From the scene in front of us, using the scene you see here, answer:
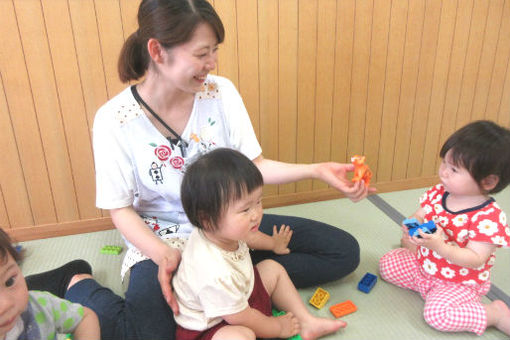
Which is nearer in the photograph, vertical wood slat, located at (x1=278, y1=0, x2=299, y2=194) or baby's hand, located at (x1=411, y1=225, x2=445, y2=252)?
→ baby's hand, located at (x1=411, y1=225, x2=445, y2=252)

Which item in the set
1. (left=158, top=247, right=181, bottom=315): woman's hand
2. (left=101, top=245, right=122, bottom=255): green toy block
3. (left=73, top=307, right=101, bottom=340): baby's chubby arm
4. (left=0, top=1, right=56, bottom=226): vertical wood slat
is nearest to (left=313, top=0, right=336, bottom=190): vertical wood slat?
(left=101, top=245, right=122, bottom=255): green toy block

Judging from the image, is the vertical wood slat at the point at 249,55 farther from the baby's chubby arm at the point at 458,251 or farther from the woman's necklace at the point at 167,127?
the baby's chubby arm at the point at 458,251

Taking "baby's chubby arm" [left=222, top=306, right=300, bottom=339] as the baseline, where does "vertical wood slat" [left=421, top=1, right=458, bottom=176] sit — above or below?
above

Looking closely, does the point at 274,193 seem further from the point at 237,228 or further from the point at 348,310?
the point at 237,228

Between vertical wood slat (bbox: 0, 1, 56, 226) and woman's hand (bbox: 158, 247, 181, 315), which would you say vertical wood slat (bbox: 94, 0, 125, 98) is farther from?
woman's hand (bbox: 158, 247, 181, 315)

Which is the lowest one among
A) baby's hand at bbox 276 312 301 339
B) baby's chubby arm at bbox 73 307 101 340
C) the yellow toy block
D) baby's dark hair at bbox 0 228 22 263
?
the yellow toy block

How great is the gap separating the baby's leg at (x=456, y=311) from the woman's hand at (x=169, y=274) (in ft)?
2.45

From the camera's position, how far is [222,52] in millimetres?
1757

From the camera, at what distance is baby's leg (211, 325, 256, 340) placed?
39.1 inches

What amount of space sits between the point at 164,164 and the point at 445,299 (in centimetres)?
93

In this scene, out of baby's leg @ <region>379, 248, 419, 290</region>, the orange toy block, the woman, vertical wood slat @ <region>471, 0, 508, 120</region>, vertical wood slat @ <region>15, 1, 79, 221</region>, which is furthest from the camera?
vertical wood slat @ <region>471, 0, 508, 120</region>

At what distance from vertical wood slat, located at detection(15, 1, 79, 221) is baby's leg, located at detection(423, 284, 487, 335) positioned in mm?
1492

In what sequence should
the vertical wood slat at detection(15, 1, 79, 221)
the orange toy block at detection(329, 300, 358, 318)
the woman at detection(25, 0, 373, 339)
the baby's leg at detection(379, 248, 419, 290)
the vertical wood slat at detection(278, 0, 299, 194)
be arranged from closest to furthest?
the woman at detection(25, 0, 373, 339) < the orange toy block at detection(329, 300, 358, 318) < the baby's leg at detection(379, 248, 419, 290) < the vertical wood slat at detection(15, 1, 79, 221) < the vertical wood slat at detection(278, 0, 299, 194)

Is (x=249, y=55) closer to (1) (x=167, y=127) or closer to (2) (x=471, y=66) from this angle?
(1) (x=167, y=127)
